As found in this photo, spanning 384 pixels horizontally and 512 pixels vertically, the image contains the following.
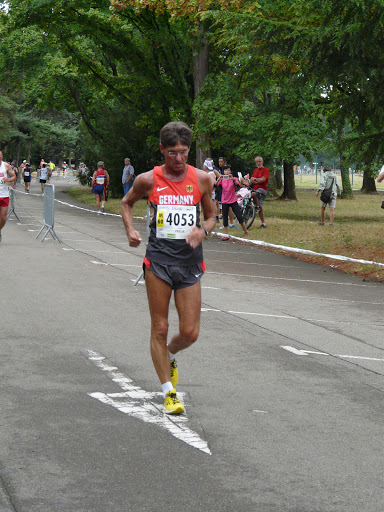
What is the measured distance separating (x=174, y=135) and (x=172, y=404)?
176cm

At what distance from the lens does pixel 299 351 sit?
8414 millimetres

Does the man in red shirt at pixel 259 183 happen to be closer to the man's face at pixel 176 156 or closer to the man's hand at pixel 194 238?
the man's face at pixel 176 156

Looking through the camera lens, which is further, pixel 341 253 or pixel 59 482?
pixel 341 253

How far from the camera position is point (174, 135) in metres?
6.06

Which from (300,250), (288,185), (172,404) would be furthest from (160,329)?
(288,185)

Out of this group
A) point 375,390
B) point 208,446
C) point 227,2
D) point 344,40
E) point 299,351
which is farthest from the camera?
point 227,2

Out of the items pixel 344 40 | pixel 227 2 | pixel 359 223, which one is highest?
pixel 227 2

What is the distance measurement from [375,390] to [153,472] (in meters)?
2.65

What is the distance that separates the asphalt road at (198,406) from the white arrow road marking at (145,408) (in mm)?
15

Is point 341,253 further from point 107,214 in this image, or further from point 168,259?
point 107,214

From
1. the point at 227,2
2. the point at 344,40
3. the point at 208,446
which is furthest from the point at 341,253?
the point at 208,446

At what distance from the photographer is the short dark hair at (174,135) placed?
239 inches

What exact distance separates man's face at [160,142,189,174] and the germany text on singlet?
105 mm

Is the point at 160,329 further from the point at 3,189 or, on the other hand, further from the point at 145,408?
the point at 3,189
